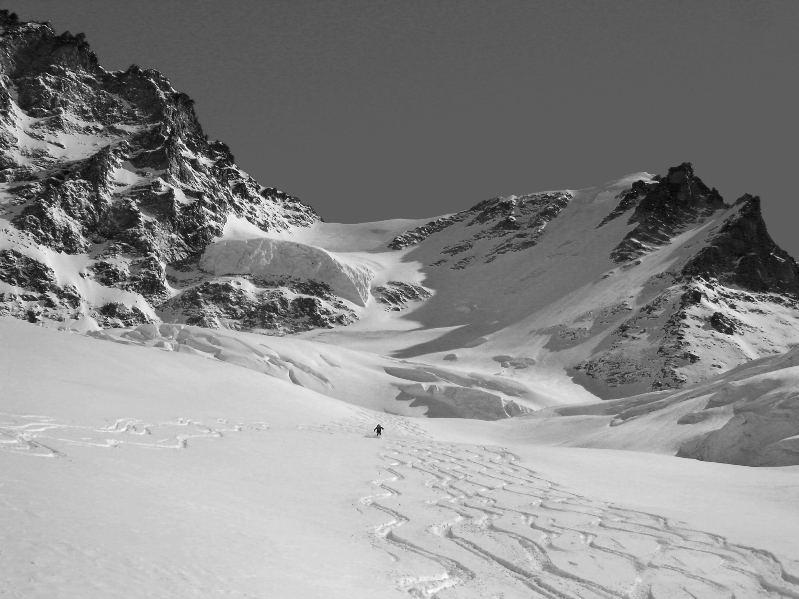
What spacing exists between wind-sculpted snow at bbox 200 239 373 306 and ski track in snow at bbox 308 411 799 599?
529 feet

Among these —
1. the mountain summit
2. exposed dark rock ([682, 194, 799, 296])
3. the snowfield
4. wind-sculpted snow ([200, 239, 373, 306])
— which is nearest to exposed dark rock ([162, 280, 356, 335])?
the mountain summit

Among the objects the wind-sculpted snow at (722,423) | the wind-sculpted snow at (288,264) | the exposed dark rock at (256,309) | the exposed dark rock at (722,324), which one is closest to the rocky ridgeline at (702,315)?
the exposed dark rock at (722,324)

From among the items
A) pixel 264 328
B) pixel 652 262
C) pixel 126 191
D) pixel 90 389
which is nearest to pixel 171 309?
pixel 264 328

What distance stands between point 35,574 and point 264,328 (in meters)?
157

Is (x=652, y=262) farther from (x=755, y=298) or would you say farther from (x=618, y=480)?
(x=618, y=480)

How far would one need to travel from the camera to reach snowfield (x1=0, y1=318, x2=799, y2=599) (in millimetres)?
8734

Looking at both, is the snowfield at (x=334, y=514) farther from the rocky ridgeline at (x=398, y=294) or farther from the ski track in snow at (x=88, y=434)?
the rocky ridgeline at (x=398, y=294)

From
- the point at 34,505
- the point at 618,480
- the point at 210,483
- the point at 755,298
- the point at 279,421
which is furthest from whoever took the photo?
the point at 755,298

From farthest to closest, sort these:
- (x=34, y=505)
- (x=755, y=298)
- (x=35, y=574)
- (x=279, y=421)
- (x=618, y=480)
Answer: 1. (x=755, y=298)
2. (x=279, y=421)
3. (x=618, y=480)
4. (x=34, y=505)
5. (x=35, y=574)

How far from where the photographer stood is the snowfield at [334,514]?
8.73 meters

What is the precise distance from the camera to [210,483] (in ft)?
47.6

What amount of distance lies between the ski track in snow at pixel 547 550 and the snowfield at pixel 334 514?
0.05m

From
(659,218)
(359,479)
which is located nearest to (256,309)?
(659,218)

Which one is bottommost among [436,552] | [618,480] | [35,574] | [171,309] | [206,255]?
[35,574]
